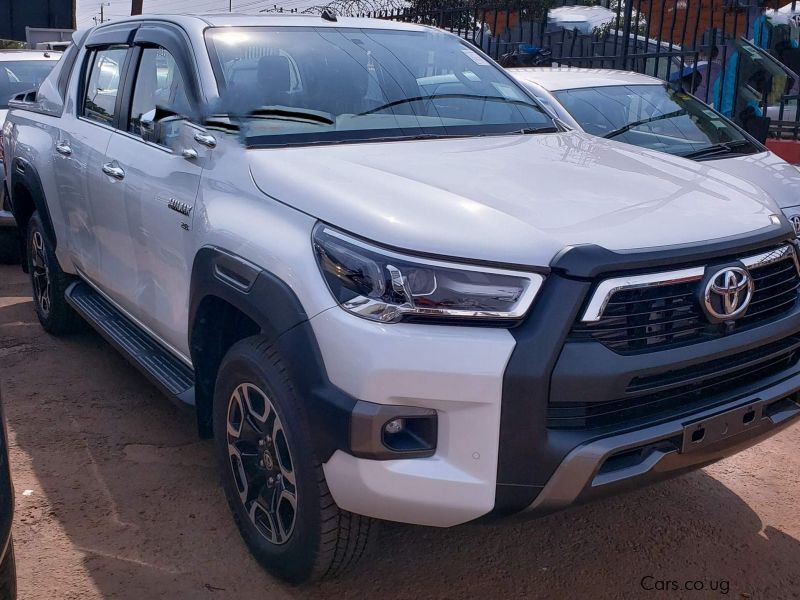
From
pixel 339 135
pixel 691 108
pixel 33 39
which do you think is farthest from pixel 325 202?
pixel 33 39

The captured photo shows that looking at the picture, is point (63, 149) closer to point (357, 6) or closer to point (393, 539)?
point (393, 539)

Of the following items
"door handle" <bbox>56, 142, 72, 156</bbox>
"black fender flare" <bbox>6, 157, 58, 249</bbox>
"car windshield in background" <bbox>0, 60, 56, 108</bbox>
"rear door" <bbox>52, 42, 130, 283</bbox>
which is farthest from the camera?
"car windshield in background" <bbox>0, 60, 56, 108</bbox>

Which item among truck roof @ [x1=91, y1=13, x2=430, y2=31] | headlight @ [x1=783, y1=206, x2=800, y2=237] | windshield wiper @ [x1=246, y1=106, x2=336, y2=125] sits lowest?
headlight @ [x1=783, y1=206, x2=800, y2=237]

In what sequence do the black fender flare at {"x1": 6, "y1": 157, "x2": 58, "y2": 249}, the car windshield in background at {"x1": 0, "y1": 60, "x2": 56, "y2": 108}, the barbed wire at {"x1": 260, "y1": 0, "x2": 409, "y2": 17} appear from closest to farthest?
the black fender flare at {"x1": 6, "y1": 157, "x2": 58, "y2": 249} < the car windshield in background at {"x1": 0, "y1": 60, "x2": 56, "y2": 108} < the barbed wire at {"x1": 260, "y1": 0, "x2": 409, "y2": 17}

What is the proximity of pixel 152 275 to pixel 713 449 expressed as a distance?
226 cm

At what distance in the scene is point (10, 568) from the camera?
2170 millimetres

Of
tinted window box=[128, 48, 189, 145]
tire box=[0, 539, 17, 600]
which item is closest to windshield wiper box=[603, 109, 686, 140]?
tinted window box=[128, 48, 189, 145]

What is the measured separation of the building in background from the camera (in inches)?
1000

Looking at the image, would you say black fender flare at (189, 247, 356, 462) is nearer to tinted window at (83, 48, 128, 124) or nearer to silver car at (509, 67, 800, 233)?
tinted window at (83, 48, 128, 124)

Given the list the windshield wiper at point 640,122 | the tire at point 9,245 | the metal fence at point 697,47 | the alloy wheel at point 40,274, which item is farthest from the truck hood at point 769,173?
the tire at point 9,245

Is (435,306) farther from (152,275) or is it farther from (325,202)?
(152,275)

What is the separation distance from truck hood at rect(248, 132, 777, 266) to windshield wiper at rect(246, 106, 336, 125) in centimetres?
22

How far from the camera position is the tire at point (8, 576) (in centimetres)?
211

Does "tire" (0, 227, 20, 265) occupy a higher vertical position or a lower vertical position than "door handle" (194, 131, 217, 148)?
lower
